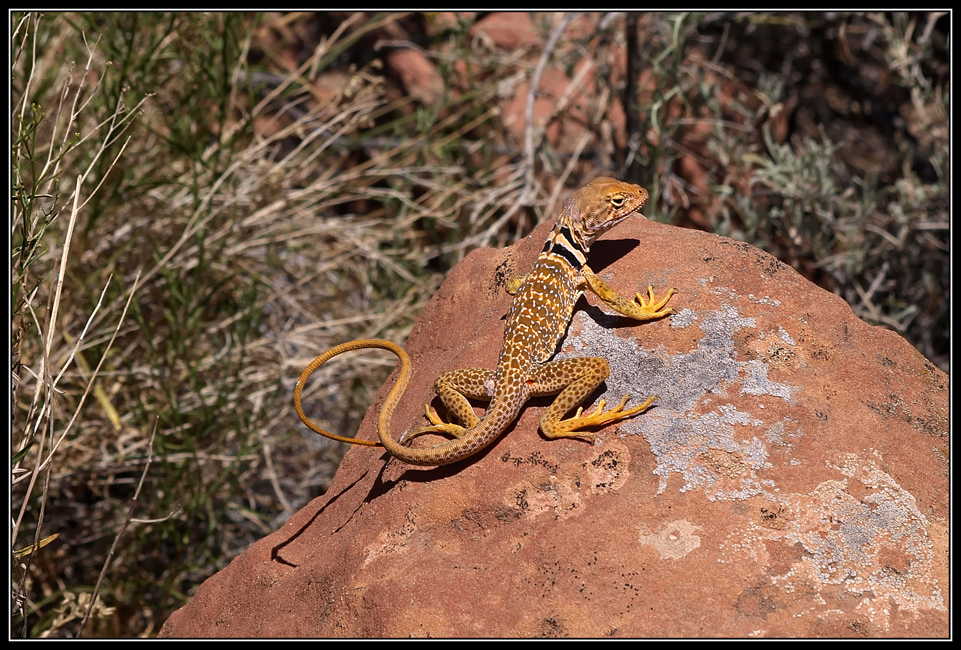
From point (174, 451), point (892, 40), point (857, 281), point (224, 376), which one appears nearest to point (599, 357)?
point (224, 376)

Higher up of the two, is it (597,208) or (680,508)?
(597,208)

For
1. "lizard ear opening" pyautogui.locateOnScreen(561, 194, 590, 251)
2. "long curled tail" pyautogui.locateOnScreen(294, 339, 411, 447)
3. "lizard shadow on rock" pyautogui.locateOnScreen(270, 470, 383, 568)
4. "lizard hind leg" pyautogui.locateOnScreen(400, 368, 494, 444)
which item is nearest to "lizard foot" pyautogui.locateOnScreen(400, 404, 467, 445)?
"lizard hind leg" pyautogui.locateOnScreen(400, 368, 494, 444)

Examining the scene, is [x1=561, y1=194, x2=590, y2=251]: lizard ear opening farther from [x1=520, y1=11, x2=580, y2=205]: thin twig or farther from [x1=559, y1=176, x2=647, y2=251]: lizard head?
[x1=520, y1=11, x2=580, y2=205]: thin twig

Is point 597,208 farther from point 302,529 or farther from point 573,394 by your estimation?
point 302,529

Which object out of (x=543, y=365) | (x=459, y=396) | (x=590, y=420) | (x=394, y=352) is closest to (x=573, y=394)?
(x=590, y=420)

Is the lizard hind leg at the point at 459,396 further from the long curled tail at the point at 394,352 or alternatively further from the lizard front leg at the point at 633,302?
the lizard front leg at the point at 633,302

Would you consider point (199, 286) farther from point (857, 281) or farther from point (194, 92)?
point (857, 281)
